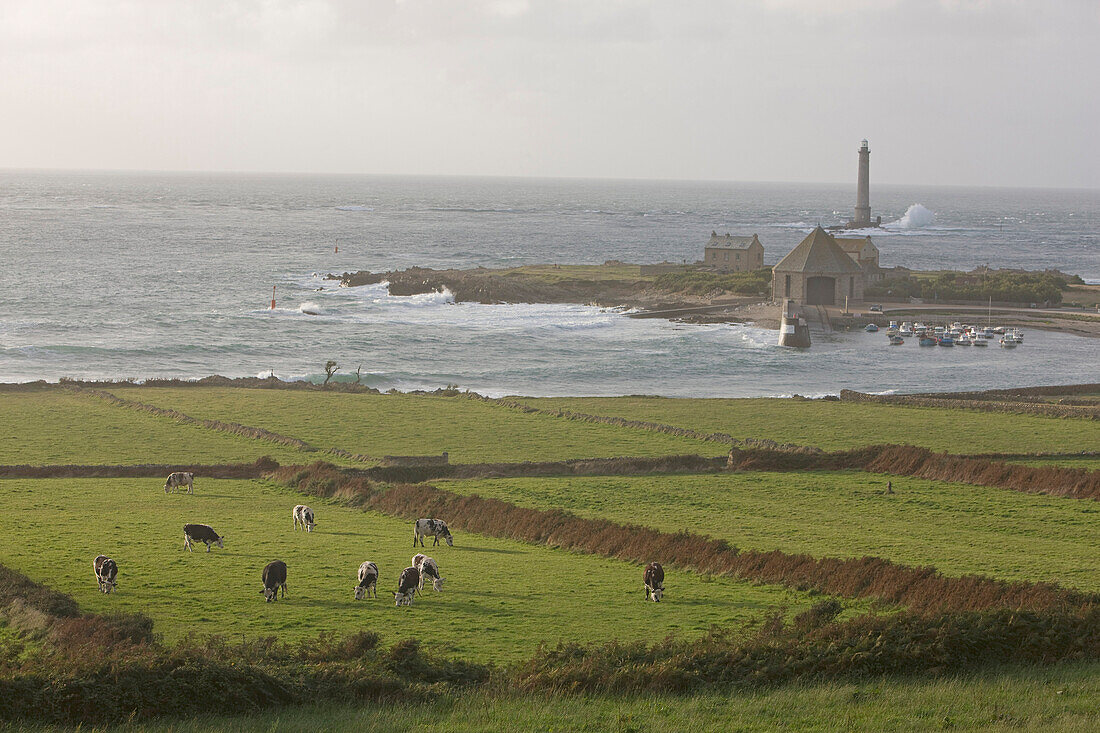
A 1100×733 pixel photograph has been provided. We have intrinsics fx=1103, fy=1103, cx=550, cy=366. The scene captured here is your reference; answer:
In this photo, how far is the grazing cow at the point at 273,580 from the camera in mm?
20297

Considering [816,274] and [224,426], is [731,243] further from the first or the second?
[224,426]

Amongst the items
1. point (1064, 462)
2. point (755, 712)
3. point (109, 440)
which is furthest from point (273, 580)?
point (1064, 462)

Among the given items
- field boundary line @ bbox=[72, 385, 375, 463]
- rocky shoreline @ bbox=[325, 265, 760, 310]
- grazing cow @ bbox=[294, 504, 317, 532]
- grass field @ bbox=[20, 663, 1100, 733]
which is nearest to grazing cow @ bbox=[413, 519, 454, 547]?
grazing cow @ bbox=[294, 504, 317, 532]

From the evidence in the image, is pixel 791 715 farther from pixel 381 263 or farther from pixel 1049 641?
pixel 381 263

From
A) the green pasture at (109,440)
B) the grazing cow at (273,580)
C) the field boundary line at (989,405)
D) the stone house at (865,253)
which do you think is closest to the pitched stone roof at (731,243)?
the stone house at (865,253)

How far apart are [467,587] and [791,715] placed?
343 inches

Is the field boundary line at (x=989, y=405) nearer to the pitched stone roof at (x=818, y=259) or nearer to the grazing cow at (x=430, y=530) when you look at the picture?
the grazing cow at (x=430, y=530)

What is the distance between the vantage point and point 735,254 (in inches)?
5276

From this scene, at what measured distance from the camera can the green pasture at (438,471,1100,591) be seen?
79.8ft

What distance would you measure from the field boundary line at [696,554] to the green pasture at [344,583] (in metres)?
0.58

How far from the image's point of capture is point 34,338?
90.9 m

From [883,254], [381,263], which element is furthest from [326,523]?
[883,254]

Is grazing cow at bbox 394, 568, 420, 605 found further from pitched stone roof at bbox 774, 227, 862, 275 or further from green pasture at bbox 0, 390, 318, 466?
pitched stone roof at bbox 774, 227, 862, 275

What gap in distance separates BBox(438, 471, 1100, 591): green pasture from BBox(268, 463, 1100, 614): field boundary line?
1.51 meters
